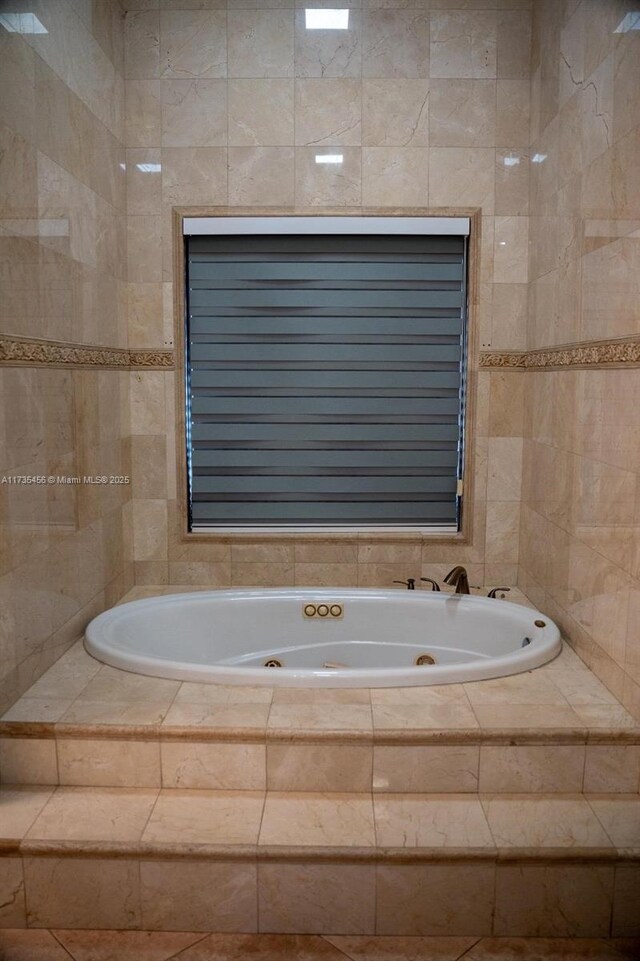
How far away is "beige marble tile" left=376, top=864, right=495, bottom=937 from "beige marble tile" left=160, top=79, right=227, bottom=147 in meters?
3.04

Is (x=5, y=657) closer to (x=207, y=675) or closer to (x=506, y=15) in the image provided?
(x=207, y=675)

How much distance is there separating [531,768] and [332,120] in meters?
2.80

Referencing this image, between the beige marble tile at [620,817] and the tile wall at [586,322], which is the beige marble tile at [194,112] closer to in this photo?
the tile wall at [586,322]

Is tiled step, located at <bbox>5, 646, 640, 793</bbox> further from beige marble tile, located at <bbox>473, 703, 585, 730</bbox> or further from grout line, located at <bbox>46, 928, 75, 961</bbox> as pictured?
grout line, located at <bbox>46, 928, 75, 961</bbox>

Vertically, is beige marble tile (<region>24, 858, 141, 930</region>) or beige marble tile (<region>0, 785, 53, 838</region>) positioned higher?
beige marble tile (<region>0, 785, 53, 838</region>)

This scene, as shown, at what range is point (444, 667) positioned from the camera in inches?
105

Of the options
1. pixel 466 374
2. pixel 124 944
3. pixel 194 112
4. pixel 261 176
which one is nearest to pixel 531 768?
pixel 124 944

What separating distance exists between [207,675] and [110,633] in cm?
61

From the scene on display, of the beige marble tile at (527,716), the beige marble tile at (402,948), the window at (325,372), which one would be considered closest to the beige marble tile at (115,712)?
the beige marble tile at (402,948)

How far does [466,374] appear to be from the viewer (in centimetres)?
370

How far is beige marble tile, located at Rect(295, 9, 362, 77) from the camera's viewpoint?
348 centimetres

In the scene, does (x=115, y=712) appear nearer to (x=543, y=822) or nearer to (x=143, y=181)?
(x=543, y=822)

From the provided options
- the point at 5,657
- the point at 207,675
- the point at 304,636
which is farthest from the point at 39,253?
the point at 304,636

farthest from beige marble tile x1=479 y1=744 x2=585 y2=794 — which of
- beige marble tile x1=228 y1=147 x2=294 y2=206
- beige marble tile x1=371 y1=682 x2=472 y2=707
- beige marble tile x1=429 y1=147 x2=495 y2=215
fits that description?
beige marble tile x1=228 y1=147 x2=294 y2=206
